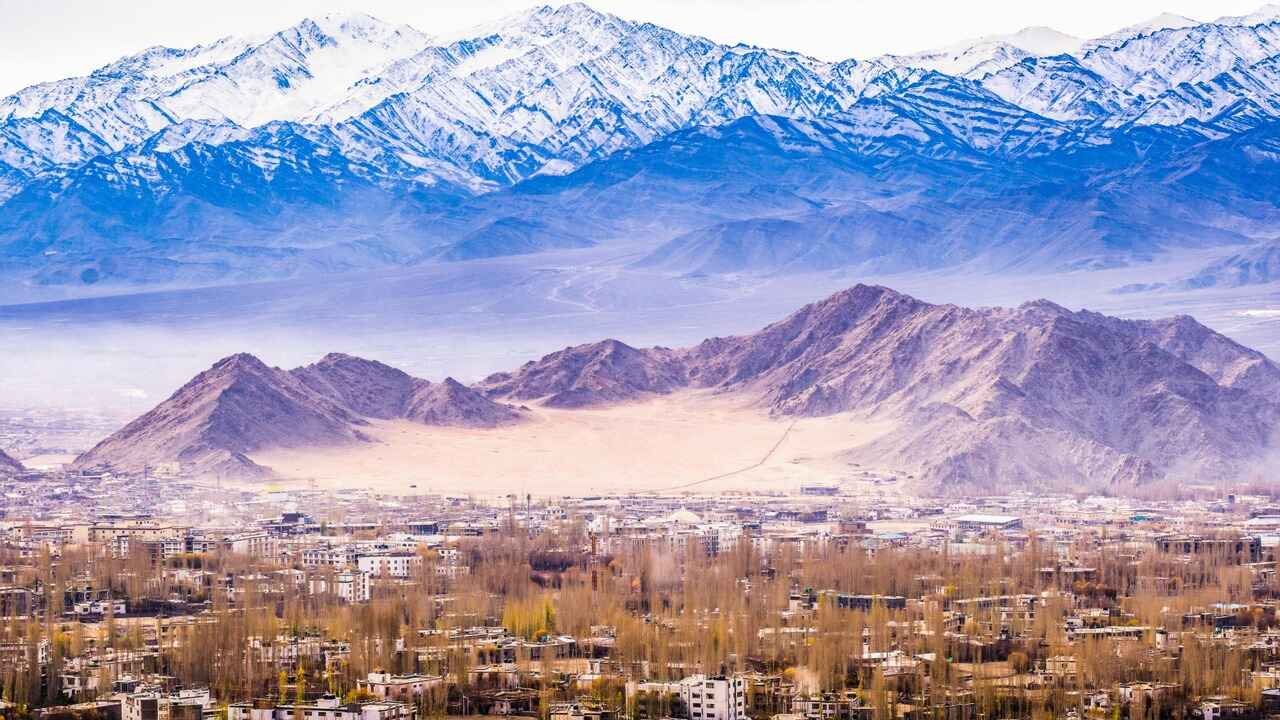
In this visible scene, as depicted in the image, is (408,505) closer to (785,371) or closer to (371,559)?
(371,559)

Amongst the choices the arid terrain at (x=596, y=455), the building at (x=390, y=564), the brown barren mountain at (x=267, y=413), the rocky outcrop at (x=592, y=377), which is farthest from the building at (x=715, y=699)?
the rocky outcrop at (x=592, y=377)

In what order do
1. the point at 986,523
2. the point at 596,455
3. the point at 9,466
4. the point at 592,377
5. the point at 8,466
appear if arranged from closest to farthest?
1. the point at 986,523
2. the point at 8,466
3. the point at 9,466
4. the point at 596,455
5. the point at 592,377

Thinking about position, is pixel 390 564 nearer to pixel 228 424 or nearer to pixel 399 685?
pixel 399 685

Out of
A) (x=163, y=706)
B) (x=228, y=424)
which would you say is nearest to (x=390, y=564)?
(x=163, y=706)

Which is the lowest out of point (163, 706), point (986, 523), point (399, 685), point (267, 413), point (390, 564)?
point (163, 706)

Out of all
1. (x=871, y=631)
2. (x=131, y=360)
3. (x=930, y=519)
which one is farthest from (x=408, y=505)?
(x=131, y=360)

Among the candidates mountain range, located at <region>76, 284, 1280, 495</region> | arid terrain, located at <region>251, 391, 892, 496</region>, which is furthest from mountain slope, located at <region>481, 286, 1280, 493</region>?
arid terrain, located at <region>251, 391, 892, 496</region>
